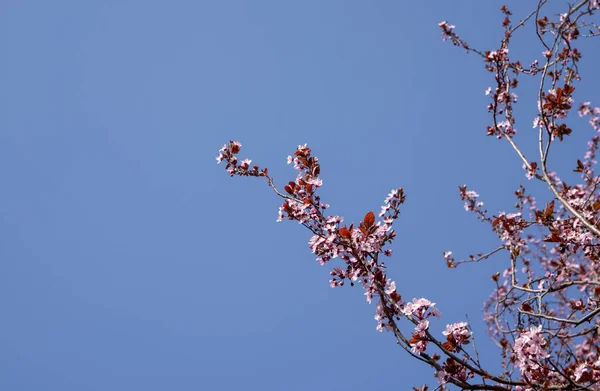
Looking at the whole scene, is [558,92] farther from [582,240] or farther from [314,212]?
[314,212]

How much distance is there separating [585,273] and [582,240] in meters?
1.26

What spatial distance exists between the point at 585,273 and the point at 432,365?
148 inches

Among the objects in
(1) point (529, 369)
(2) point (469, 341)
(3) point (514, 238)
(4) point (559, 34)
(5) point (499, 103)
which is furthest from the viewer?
(3) point (514, 238)

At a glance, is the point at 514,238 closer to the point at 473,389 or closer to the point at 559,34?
the point at 559,34

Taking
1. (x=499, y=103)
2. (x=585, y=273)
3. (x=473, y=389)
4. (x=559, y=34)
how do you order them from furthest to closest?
(x=499, y=103)
(x=585, y=273)
(x=559, y=34)
(x=473, y=389)

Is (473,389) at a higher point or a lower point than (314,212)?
lower

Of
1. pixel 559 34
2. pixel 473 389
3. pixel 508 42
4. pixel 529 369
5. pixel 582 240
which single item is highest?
pixel 508 42

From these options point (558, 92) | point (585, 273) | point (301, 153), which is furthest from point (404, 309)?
point (585, 273)

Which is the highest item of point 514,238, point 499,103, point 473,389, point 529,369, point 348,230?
point 499,103

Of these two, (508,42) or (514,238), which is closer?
(508,42)

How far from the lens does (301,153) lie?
383 centimetres

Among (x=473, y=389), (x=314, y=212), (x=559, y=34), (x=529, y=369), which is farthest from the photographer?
(x=559, y=34)

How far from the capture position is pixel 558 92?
13.8ft

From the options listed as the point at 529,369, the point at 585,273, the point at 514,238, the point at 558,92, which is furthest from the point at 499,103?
the point at 529,369
